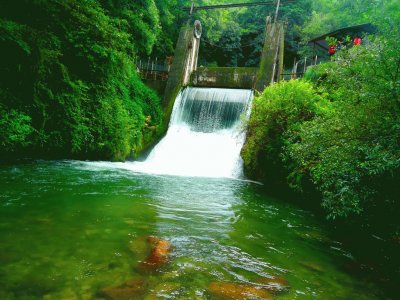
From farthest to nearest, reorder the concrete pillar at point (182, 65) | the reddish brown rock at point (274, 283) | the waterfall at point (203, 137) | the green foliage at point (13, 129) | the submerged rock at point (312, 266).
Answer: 1. the concrete pillar at point (182, 65)
2. the waterfall at point (203, 137)
3. the green foliage at point (13, 129)
4. the submerged rock at point (312, 266)
5. the reddish brown rock at point (274, 283)

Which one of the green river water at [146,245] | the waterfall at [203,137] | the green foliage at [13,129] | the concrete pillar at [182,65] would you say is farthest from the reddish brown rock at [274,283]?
the concrete pillar at [182,65]

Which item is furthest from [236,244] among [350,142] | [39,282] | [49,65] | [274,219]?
[49,65]

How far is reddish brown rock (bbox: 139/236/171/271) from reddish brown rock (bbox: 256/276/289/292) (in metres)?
1.26

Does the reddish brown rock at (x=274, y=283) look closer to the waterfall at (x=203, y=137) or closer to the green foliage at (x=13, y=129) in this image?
the green foliage at (x=13, y=129)

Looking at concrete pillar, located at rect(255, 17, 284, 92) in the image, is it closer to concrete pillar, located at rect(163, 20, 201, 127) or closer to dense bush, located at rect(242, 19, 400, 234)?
concrete pillar, located at rect(163, 20, 201, 127)

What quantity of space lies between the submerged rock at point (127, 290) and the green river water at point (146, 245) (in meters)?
0.03

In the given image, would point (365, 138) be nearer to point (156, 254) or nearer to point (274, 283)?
point (274, 283)

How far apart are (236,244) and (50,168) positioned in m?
6.99

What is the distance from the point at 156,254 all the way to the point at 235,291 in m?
1.26

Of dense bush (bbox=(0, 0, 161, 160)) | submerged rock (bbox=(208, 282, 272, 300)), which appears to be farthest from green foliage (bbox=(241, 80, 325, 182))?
submerged rock (bbox=(208, 282, 272, 300))

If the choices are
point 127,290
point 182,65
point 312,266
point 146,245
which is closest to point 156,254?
point 146,245

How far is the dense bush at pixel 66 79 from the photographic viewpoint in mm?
8844

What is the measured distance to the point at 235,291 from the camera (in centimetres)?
361

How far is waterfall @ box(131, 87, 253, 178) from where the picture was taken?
43.5 ft
